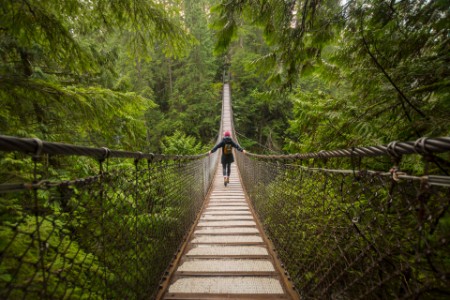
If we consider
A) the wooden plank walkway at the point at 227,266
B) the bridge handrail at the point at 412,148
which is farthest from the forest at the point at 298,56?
the wooden plank walkway at the point at 227,266

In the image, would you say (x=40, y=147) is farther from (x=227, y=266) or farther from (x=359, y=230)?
(x=227, y=266)

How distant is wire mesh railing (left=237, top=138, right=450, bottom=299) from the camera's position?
1.97ft

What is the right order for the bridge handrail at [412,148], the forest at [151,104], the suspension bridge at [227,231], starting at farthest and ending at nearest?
the forest at [151,104] → the suspension bridge at [227,231] → the bridge handrail at [412,148]

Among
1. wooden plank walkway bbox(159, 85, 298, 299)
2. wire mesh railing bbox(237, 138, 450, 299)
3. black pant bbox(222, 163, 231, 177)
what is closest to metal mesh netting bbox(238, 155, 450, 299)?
wire mesh railing bbox(237, 138, 450, 299)

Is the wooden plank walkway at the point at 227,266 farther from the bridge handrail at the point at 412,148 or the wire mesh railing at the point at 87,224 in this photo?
the bridge handrail at the point at 412,148

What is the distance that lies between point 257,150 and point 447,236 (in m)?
15.5

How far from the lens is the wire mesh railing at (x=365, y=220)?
60 centimetres

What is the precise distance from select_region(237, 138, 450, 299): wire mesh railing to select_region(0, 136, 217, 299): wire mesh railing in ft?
3.22

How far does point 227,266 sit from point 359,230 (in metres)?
1.21

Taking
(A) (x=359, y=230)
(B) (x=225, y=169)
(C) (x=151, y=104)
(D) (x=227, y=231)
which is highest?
(C) (x=151, y=104)

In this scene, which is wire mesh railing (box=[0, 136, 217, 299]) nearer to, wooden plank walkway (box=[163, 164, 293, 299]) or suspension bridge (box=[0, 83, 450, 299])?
suspension bridge (box=[0, 83, 450, 299])

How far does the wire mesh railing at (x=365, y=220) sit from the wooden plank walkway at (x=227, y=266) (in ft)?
0.47

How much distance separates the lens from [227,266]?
5.93ft

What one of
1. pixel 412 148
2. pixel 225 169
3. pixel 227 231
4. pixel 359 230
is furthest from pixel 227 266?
pixel 225 169
